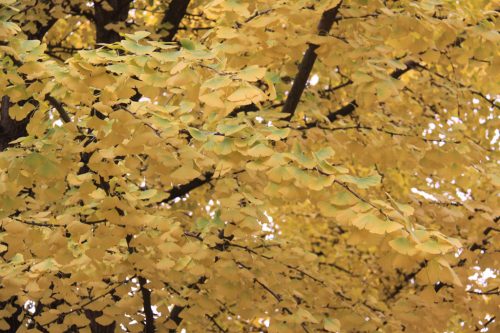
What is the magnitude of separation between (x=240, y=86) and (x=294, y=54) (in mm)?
1434

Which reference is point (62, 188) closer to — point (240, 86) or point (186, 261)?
point (186, 261)

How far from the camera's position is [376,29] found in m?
3.88

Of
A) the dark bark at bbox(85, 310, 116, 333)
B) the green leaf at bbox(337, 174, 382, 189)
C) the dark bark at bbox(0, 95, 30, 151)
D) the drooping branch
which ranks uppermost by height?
the green leaf at bbox(337, 174, 382, 189)

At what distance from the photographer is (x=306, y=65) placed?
4516 mm

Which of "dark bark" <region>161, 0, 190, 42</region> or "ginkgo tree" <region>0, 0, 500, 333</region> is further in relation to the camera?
"dark bark" <region>161, 0, 190, 42</region>

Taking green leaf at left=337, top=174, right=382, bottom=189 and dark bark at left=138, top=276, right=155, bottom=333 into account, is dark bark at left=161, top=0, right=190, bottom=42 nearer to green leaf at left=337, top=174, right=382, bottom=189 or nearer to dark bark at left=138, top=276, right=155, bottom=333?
dark bark at left=138, top=276, right=155, bottom=333

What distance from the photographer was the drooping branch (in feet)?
13.2

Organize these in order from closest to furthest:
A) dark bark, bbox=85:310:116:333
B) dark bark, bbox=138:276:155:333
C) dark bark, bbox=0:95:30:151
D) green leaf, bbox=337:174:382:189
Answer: green leaf, bbox=337:174:382:189 → dark bark, bbox=138:276:155:333 → dark bark, bbox=85:310:116:333 → dark bark, bbox=0:95:30:151

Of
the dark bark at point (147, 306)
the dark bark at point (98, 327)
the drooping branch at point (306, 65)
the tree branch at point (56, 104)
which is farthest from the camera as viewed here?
the dark bark at point (98, 327)

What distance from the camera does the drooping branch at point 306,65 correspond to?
402 cm

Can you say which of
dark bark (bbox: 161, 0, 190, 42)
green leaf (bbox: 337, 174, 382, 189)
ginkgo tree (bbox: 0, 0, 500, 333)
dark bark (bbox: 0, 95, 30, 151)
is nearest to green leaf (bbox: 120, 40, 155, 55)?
ginkgo tree (bbox: 0, 0, 500, 333)

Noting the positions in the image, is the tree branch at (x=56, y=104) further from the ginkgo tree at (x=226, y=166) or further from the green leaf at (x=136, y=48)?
the green leaf at (x=136, y=48)

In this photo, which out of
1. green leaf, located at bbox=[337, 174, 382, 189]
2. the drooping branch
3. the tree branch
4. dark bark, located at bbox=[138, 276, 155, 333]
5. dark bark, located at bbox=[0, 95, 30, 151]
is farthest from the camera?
dark bark, located at bbox=[0, 95, 30, 151]

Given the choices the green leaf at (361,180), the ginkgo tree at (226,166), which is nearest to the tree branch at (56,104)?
Answer: the ginkgo tree at (226,166)
